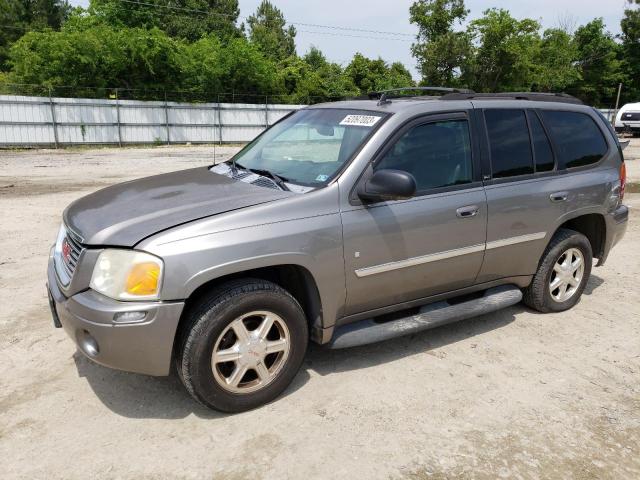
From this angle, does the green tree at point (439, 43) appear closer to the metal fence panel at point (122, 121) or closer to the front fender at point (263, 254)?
the metal fence panel at point (122, 121)

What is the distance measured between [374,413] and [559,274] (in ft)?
8.06

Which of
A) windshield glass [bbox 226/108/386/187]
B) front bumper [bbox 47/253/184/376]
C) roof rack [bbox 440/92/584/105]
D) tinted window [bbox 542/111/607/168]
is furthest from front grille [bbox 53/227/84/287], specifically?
tinted window [bbox 542/111/607/168]

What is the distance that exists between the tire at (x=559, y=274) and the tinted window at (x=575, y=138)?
64 cm

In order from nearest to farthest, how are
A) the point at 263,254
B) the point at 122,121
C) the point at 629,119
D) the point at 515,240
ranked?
the point at 263,254, the point at 515,240, the point at 122,121, the point at 629,119

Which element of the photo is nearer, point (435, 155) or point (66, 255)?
point (66, 255)

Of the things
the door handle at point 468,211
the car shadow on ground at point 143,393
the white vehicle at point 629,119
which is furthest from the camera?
the white vehicle at point 629,119

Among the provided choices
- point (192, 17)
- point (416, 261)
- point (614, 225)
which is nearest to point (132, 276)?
point (416, 261)

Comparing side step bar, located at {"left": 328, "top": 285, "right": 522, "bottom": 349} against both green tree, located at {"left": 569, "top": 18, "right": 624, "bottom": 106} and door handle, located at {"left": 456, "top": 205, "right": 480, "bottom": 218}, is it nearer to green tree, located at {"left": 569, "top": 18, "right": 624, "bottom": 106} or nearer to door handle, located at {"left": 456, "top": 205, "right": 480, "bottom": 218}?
door handle, located at {"left": 456, "top": 205, "right": 480, "bottom": 218}

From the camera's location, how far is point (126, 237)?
2850 millimetres

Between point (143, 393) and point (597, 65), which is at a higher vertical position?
point (597, 65)

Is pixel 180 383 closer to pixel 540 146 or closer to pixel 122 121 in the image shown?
pixel 540 146

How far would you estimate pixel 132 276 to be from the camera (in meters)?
2.77

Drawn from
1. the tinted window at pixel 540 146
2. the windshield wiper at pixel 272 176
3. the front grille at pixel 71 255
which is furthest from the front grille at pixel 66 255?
the tinted window at pixel 540 146

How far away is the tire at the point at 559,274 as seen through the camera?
14.9ft
